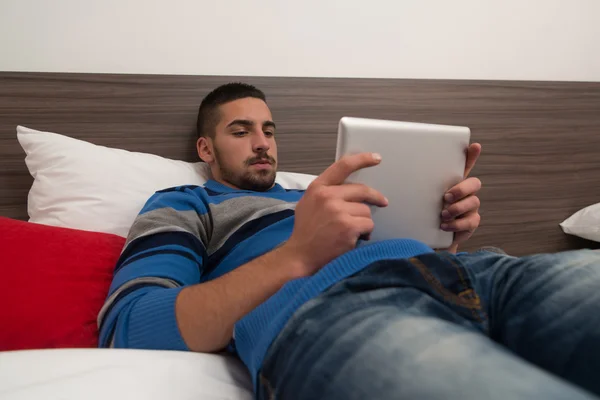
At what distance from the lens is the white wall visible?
127 cm

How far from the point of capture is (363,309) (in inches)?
20.9

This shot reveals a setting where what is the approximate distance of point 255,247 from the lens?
0.95m

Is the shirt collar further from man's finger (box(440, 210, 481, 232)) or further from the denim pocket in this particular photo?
the denim pocket

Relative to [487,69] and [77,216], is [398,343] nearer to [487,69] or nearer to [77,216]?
[77,216]

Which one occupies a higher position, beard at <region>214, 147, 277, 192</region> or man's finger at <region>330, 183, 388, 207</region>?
man's finger at <region>330, 183, 388, 207</region>

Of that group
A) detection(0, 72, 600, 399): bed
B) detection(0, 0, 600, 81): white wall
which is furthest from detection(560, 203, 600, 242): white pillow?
detection(0, 0, 600, 81): white wall

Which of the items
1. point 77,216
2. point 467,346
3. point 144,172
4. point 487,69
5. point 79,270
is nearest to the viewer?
point 467,346

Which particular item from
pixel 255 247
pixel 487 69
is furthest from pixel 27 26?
pixel 487 69

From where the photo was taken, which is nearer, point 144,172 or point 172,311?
point 172,311

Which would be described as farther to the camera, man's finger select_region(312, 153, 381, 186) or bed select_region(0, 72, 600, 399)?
man's finger select_region(312, 153, 381, 186)

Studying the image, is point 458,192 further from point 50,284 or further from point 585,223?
point 585,223

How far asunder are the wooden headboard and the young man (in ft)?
1.68

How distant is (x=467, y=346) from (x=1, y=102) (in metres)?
1.26

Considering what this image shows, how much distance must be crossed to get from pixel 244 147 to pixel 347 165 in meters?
0.59
